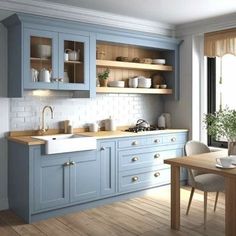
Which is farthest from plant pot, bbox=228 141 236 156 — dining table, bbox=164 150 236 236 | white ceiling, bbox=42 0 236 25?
white ceiling, bbox=42 0 236 25

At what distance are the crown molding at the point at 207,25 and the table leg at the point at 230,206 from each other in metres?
2.50

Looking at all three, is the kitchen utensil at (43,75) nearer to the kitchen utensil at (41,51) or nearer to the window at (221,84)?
the kitchen utensil at (41,51)

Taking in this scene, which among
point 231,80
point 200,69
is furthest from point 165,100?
point 231,80

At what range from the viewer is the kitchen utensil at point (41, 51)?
12.3 ft

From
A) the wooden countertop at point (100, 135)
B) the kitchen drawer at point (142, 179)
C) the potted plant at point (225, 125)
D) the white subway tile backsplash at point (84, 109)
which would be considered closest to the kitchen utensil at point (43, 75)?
the white subway tile backsplash at point (84, 109)

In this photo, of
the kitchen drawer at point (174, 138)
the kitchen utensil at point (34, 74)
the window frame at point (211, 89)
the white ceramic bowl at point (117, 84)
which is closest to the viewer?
the kitchen utensil at point (34, 74)

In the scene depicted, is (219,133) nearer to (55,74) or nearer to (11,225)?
(55,74)

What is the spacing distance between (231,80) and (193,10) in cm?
117

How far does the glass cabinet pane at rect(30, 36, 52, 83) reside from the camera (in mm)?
3748

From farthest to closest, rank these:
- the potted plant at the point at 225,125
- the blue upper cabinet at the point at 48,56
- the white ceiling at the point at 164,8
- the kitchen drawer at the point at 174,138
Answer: the kitchen drawer at the point at 174,138 < the white ceiling at the point at 164,8 < the blue upper cabinet at the point at 48,56 < the potted plant at the point at 225,125

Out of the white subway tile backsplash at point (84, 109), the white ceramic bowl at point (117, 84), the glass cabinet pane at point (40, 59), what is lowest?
the white subway tile backsplash at point (84, 109)

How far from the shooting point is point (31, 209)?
3.50 m

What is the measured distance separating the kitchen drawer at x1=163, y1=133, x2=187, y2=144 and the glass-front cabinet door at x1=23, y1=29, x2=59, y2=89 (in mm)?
1742

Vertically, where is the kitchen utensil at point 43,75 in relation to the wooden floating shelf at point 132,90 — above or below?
above
